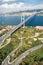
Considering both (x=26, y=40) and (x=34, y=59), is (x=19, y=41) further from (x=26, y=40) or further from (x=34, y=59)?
(x=34, y=59)

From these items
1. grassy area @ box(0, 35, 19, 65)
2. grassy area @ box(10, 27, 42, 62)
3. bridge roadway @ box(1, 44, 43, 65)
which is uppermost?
bridge roadway @ box(1, 44, 43, 65)

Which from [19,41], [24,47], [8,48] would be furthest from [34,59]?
[19,41]

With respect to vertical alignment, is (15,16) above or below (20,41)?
below

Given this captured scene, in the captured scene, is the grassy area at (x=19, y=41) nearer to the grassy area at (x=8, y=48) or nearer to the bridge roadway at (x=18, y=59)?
the grassy area at (x=8, y=48)

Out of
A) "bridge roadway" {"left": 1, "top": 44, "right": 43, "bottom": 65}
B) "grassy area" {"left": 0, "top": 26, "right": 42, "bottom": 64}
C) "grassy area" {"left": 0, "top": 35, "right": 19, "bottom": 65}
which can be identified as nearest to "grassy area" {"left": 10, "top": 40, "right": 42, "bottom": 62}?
"grassy area" {"left": 0, "top": 26, "right": 42, "bottom": 64}

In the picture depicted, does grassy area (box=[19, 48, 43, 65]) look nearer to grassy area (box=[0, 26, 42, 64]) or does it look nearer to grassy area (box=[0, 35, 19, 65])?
grassy area (box=[0, 26, 42, 64])

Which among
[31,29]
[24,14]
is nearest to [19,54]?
[31,29]

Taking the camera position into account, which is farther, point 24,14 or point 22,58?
point 24,14

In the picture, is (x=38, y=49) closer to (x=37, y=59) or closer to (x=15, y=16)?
(x=37, y=59)
